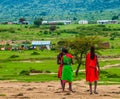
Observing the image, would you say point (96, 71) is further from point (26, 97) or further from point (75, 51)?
point (75, 51)

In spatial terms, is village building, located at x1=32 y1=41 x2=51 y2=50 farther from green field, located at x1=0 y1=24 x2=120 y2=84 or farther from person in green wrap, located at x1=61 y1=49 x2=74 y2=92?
person in green wrap, located at x1=61 y1=49 x2=74 y2=92

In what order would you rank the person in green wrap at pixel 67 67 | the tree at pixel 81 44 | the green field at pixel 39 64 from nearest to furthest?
the person in green wrap at pixel 67 67 → the green field at pixel 39 64 → the tree at pixel 81 44

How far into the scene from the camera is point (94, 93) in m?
20.6

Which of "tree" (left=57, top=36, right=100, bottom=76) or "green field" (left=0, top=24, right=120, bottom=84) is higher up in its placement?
"tree" (left=57, top=36, right=100, bottom=76)

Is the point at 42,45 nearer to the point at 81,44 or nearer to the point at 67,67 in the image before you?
the point at 81,44

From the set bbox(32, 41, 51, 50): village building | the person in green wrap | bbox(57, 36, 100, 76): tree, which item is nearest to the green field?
bbox(57, 36, 100, 76): tree

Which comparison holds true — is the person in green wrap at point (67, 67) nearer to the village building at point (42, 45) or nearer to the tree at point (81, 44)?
the tree at point (81, 44)

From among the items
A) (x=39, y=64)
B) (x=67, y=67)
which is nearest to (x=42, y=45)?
(x=39, y=64)

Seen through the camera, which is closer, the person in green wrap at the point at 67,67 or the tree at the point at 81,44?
the person in green wrap at the point at 67,67

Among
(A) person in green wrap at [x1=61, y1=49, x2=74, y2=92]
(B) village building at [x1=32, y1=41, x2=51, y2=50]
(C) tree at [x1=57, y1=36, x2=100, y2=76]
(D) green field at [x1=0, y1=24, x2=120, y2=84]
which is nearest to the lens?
(A) person in green wrap at [x1=61, y1=49, x2=74, y2=92]

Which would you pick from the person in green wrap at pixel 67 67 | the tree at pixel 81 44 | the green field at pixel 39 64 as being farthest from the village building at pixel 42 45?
the person in green wrap at pixel 67 67

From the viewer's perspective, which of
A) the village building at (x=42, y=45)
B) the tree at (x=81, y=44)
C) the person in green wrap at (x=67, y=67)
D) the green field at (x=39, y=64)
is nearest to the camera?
the person in green wrap at (x=67, y=67)

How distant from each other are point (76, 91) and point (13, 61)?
4033 cm

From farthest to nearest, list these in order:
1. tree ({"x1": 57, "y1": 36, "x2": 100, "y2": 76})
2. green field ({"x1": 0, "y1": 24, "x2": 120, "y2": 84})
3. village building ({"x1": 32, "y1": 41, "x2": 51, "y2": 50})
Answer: village building ({"x1": 32, "y1": 41, "x2": 51, "y2": 50}), tree ({"x1": 57, "y1": 36, "x2": 100, "y2": 76}), green field ({"x1": 0, "y1": 24, "x2": 120, "y2": 84})
